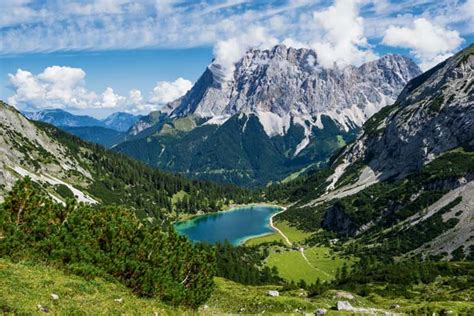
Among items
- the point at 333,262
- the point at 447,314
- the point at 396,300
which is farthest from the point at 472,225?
the point at 447,314

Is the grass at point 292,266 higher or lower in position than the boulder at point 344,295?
higher

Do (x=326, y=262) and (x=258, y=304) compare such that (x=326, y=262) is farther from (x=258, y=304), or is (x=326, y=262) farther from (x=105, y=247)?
(x=105, y=247)

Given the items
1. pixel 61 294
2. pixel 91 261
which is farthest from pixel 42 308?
pixel 91 261

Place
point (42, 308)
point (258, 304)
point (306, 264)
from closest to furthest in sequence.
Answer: point (42, 308) → point (258, 304) → point (306, 264)

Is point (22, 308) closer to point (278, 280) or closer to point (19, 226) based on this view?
point (19, 226)

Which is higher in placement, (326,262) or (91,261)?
(326,262)

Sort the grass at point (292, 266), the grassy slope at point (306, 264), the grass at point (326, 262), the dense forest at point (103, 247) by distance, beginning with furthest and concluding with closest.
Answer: the grass at point (326, 262), the grassy slope at point (306, 264), the grass at point (292, 266), the dense forest at point (103, 247)

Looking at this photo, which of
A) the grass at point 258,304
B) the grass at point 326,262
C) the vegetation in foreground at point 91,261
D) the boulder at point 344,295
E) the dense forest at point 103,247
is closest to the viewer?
the vegetation in foreground at point 91,261

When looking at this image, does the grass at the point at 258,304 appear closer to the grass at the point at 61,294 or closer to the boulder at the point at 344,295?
the boulder at the point at 344,295

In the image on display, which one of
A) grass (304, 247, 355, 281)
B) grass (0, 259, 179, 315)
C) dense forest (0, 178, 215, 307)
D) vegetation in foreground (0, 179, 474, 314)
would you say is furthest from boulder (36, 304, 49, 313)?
grass (304, 247, 355, 281)

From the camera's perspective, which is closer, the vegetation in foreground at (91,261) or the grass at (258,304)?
the vegetation in foreground at (91,261)

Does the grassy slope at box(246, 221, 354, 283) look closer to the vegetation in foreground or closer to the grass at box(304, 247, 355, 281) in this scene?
the grass at box(304, 247, 355, 281)

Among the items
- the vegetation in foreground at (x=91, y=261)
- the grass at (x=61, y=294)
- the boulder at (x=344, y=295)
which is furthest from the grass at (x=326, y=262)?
the grass at (x=61, y=294)

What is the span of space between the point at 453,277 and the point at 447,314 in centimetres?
6038
